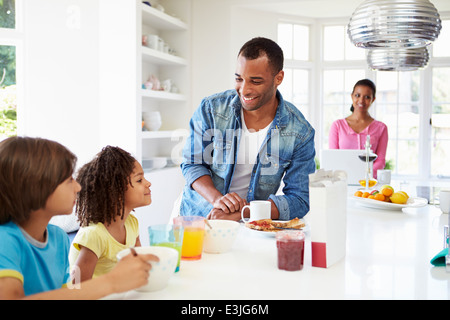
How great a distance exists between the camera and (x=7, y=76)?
4.06 meters

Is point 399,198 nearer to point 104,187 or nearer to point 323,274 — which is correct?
point 323,274

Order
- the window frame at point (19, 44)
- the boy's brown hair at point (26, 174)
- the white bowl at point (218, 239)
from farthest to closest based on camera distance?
the window frame at point (19, 44)
the white bowl at point (218, 239)
the boy's brown hair at point (26, 174)

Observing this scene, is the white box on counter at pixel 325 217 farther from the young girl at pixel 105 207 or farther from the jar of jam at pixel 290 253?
the young girl at pixel 105 207

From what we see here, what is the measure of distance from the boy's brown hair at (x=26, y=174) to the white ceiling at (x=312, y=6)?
4503mm

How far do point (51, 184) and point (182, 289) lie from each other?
41 cm

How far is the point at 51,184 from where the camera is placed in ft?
3.87

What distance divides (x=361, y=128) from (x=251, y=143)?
2.47 metres

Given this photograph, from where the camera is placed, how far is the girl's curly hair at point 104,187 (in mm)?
1527

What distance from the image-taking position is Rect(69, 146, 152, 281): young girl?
57.5 inches

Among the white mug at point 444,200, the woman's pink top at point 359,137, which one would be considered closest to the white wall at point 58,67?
the woman's pink top at point 359,137

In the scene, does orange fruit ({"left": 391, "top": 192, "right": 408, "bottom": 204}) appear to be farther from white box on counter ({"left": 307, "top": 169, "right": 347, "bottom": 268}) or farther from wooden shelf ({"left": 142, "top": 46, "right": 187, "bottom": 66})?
wooden shelf ({"left": 142, "top": 46, "right": 187, "bottom": 66})

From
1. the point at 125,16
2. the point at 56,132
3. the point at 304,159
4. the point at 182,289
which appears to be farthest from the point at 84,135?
the point at 182,289

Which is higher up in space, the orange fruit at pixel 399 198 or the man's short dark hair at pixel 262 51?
the man's short dark hair at pixel 262 51

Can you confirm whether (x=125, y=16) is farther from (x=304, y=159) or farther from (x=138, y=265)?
(x=138, y=265)
